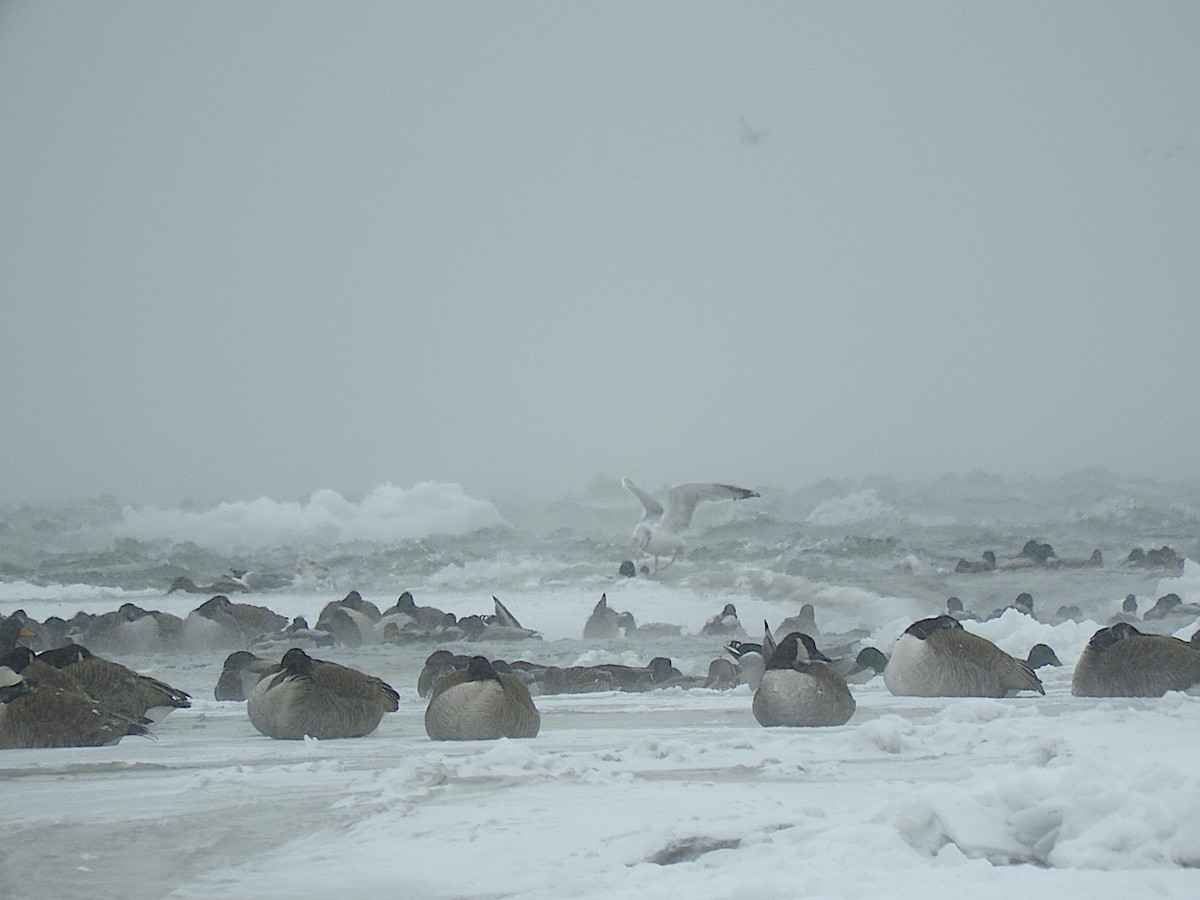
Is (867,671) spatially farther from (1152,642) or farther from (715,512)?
(715,512)

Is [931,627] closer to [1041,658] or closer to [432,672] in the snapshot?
[1041,658]

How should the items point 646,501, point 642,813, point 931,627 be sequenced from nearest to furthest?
point 642,813 < point 931,627 < point 646,501

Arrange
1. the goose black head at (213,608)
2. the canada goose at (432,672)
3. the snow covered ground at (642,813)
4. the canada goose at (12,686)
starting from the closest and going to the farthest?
the snow covered ground at (642,813), the canada goose at (12,686), the canada goose at (432,672), the goose black head at (213,608)

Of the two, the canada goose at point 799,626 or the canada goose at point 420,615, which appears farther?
the canada goose at point 420,615

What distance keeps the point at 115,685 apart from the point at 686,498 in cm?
1788

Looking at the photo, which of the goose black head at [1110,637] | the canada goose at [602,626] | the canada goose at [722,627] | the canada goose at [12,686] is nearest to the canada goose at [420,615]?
the canada goose at [602,626]

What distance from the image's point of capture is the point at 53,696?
19.1 ft

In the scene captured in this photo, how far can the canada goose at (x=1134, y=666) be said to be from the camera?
7.00 meters

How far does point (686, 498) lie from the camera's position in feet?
78.7

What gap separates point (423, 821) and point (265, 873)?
633 mm

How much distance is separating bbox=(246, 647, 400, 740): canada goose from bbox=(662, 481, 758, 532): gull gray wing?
1577 cm

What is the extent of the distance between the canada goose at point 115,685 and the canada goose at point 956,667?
4.55 m

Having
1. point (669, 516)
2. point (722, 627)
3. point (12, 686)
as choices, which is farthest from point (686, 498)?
point (12, 686)

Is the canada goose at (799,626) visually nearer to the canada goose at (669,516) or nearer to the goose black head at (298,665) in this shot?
the canada goose at (669,516)
